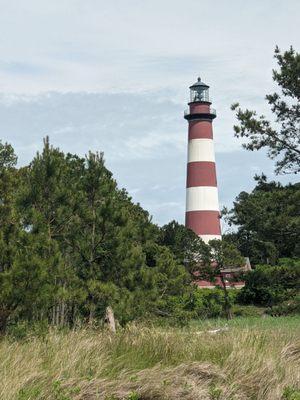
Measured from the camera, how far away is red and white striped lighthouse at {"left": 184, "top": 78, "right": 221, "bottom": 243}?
4784 centimetres

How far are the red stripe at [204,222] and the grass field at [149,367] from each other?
37.1 meters

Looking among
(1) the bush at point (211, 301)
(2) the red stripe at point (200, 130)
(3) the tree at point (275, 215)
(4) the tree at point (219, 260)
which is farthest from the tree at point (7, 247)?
(2) the red stripe at point (200, 130)

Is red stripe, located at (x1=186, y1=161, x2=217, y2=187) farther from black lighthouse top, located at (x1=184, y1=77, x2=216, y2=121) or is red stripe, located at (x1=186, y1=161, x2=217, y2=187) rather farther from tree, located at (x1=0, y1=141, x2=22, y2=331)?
tree, located at (x1=0, y1=141, x2=22, y2=331)

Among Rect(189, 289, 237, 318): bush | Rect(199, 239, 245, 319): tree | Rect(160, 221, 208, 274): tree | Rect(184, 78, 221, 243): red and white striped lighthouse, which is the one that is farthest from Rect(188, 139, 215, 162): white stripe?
Rect(189, 289, 237, 318): bush

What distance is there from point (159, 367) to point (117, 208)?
1092 centimetres

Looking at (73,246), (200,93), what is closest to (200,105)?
(200,93)

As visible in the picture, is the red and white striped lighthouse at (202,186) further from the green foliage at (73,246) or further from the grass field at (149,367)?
the grass field at (149,367)

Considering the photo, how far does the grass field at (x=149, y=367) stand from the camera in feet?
24.7

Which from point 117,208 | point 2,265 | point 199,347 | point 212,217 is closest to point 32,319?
point 2,265

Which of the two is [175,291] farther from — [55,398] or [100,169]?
[55,398]

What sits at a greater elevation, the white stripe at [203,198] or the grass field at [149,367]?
the white stripe at [203,198]

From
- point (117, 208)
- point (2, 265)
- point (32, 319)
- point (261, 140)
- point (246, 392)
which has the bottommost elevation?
point (246, 392)

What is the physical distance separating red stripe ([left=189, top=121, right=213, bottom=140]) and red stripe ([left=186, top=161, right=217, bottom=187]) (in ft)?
7.07

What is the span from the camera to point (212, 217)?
158ft
